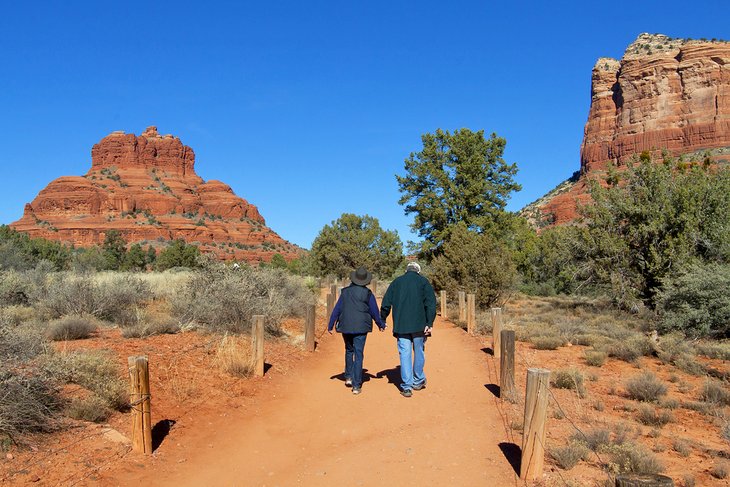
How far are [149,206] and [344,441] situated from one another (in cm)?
12282

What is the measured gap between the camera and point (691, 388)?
9.08 m

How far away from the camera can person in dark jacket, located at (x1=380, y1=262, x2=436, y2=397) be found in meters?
8.50

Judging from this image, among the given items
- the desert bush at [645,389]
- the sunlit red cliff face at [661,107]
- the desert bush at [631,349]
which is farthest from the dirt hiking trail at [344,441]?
the sunlit red cliff face at [661,107]

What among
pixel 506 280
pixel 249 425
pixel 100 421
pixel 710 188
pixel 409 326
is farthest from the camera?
pixel 506 280

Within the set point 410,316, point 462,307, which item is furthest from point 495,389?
point 462,307

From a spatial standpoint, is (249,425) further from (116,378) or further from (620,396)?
(620,396)

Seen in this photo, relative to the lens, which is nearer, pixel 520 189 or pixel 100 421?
pixel 100 421

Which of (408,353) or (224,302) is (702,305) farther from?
(224,302)

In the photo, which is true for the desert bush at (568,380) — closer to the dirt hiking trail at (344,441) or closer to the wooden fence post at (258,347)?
the dirt hiking trail at (344,441)

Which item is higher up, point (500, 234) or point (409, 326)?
point (500, 234)

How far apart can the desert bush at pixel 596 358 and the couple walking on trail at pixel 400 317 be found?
4.23 meters

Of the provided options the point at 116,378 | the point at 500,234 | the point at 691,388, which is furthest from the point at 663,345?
the point at 500,234

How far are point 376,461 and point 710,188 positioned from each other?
52.4 feet

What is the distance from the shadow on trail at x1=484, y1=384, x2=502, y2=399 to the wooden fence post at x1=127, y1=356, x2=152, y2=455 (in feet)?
17.4
